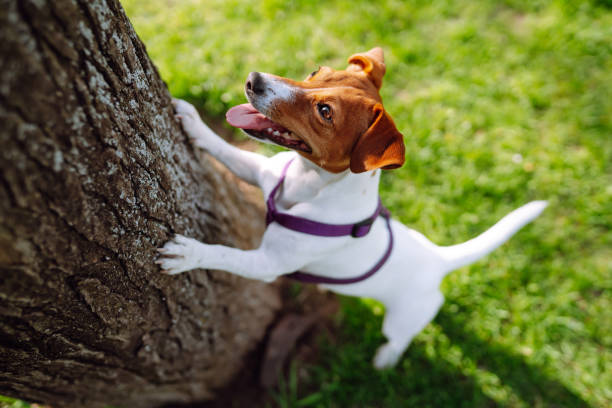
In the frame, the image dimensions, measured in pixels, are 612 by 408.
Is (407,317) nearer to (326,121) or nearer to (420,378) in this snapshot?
(420,378)

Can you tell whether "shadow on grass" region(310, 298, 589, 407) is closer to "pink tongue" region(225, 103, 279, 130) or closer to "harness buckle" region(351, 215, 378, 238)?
"harness buckle" region(351, 215, 378, 238)

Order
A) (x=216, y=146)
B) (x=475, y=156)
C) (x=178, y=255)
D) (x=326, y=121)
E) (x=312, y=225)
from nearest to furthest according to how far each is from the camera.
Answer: (x=178, y=255)
(x=326, y=121)
(x=312, y=225)
(x=216, y=146)
(x=475, y=156)

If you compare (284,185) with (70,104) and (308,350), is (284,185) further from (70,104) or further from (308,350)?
(308,350)

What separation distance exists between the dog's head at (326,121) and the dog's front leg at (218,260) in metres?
0.53

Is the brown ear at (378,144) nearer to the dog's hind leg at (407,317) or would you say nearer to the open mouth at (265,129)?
the open mouth at (265,129)

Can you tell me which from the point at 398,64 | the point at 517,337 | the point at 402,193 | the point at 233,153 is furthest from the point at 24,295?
the point at 398,64

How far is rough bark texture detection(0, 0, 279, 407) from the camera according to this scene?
0.99 m

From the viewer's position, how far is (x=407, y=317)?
2619 millimetres

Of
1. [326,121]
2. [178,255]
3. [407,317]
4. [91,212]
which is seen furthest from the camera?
[407,317]

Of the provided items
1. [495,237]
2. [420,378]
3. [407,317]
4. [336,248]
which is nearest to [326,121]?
[336,248]

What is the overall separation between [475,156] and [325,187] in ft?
7.55

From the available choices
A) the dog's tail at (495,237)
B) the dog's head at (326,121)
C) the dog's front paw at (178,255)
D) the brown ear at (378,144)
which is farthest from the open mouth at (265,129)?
the dog's tail at (495,237)

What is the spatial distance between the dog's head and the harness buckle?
11.6 inches

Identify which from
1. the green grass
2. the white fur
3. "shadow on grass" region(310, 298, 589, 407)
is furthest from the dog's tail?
"shadow on grass" region(310, 298, 589, 407)
